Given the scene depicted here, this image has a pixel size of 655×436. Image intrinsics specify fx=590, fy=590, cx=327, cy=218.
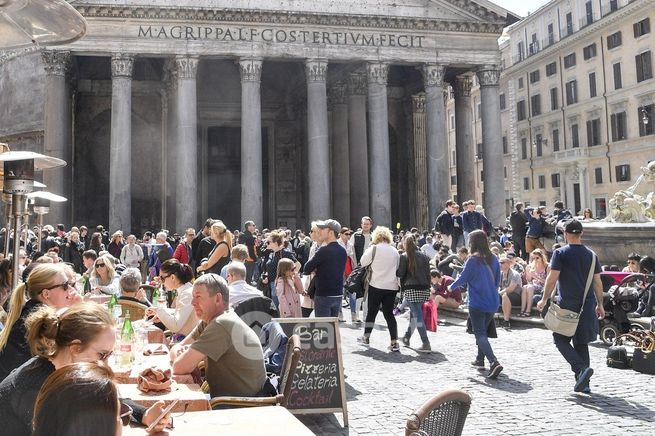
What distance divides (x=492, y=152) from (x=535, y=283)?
14.5 metres

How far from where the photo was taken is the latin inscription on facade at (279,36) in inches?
886

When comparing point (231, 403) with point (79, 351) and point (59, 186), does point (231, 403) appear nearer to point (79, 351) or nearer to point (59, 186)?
point (79, 351)

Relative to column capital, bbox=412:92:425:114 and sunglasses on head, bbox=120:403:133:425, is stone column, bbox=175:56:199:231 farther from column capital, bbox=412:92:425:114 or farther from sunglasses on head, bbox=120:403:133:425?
sunglasses on head, bbox=120:403:133:425

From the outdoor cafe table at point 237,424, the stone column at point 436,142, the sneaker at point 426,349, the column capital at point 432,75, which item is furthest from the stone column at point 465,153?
the outdoor cafe table at point 237,424

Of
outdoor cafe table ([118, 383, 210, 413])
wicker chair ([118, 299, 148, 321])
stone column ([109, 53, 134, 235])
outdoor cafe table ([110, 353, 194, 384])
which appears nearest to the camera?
outdoor cafe table ([118, 383, 210, 413])

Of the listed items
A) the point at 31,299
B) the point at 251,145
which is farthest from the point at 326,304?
the point at 251,145

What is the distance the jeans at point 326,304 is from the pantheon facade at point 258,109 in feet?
48.2

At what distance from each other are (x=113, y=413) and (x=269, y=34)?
22647 millimetres

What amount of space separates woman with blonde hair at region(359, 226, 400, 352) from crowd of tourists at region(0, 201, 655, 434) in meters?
0.02

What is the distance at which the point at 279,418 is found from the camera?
3.09m

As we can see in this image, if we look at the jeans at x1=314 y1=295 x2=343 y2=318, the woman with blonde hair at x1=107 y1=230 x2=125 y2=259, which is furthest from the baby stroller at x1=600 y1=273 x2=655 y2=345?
the woman with blonde hair at x1=107 y1=230 x2=125 y2=259

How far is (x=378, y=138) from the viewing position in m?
24.1

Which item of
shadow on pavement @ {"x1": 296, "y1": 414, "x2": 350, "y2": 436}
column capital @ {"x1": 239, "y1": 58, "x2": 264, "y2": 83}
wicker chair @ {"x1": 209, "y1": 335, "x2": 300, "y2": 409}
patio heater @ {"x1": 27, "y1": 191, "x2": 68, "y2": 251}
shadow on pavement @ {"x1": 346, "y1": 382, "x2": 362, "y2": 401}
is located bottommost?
shadow on pavement @ {"x1": 296, "y1": 414, "x2": 350, "y2": 436}

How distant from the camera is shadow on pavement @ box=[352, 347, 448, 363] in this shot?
822 centimetres
